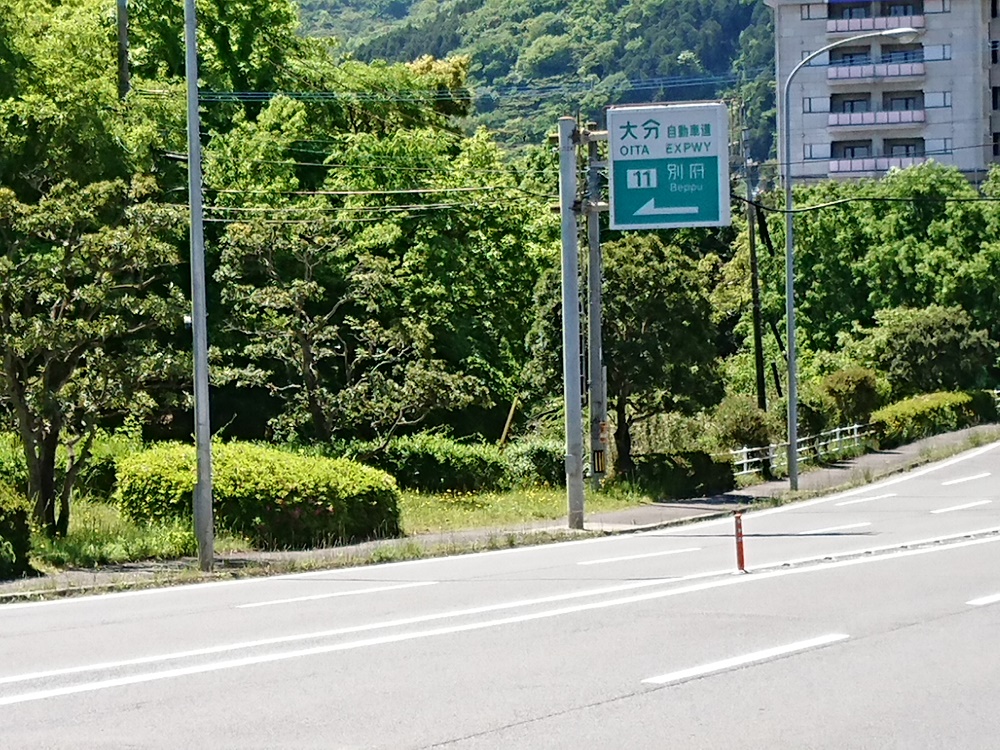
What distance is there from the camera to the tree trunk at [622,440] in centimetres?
3741

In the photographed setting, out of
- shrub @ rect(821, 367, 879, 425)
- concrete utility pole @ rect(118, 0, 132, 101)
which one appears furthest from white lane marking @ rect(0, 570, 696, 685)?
shrub @ rect(821, 367, 879, 425)

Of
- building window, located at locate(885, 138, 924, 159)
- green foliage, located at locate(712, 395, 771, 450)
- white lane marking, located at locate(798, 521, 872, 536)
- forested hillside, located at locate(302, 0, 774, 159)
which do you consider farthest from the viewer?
forested hillside, located at locate(302, 0, 774, 159)

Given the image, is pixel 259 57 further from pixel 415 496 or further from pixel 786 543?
pixel 786 543

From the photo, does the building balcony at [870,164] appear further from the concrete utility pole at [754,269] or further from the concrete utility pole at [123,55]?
the concrete utility pole at [123,55]

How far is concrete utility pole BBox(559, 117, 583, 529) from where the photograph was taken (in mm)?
28812

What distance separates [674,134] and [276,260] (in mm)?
11426

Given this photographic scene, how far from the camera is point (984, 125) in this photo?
9238cm

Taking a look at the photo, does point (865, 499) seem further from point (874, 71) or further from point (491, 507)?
point (874, 71)

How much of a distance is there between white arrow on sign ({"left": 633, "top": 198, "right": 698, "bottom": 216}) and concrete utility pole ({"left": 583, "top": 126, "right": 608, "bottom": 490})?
171 cm

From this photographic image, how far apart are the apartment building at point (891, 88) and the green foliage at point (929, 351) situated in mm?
31754

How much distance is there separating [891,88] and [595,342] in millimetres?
65259

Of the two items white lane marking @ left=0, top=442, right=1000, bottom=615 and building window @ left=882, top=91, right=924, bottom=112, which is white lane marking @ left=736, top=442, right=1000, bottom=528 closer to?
white lane marking @ left=0, top=442, right=1000, bottom=615

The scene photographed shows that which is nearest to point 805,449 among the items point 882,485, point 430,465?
point 882,485

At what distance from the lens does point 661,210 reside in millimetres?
30234
